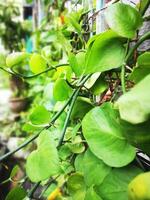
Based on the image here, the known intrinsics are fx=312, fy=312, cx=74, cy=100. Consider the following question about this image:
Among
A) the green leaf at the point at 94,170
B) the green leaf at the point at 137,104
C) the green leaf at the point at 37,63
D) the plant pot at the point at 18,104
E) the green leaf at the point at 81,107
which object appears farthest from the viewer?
the plant pot at the point at 18,104

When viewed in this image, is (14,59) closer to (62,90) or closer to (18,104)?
(62,90)

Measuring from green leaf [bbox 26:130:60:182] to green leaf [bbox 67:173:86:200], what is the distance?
62mm

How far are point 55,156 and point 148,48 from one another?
0.62 ft

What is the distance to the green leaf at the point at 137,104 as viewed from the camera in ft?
0.70

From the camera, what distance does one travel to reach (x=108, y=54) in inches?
13.6

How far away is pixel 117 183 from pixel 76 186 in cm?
10

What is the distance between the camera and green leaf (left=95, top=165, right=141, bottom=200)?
291 mm

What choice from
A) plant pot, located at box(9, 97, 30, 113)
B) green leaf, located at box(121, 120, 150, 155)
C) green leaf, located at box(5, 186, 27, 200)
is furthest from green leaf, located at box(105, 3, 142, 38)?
plant pot, located at box(9, 97, 30, 113)

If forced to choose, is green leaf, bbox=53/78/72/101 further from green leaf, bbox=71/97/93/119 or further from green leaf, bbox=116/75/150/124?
green leaf, bbox=116/75/150/124

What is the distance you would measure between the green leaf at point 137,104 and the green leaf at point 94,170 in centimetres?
11

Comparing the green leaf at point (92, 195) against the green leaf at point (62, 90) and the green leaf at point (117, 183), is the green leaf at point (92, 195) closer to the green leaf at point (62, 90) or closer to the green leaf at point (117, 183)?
the green leaf at point (117, 183)

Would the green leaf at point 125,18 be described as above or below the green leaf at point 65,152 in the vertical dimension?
above

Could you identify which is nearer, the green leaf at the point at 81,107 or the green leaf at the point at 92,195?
the green leaf at the point at 92,195

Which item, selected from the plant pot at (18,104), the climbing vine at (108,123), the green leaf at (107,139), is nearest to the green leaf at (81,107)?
the climbing vine at (108,123)
